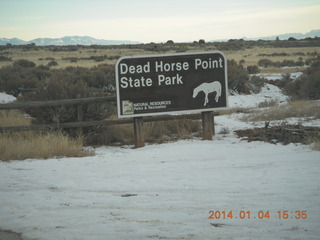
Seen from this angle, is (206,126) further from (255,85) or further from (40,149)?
(255,85)

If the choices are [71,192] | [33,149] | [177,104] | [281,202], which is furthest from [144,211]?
[177,104]

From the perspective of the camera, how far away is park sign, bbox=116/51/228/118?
359 inches

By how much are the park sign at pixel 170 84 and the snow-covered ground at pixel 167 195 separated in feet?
4.43

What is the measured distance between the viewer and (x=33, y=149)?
311 inches

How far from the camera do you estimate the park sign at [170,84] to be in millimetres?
9117

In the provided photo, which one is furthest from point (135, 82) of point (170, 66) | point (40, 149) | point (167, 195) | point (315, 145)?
point (167, 195)

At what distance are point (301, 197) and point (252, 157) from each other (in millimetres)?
2493

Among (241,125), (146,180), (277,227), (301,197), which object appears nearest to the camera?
(277,227)

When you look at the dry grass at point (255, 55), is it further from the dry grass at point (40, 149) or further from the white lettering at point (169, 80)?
the dry grass at point (40, 149)

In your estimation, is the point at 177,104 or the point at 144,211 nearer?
the point at 144,211

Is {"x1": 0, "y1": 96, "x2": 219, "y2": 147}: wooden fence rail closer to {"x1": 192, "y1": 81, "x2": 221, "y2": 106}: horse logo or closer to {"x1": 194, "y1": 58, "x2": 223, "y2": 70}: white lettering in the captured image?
{"x1": 192, "y1": 81, "x2": 221, "y2": 106}: horse logo

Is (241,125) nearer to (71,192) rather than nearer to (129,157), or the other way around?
(129,157)
